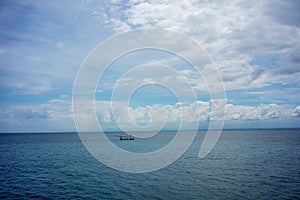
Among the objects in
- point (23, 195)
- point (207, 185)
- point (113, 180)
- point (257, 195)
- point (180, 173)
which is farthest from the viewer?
point (180, 173)

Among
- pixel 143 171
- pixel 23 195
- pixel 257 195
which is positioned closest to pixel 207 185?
pixel 257 195

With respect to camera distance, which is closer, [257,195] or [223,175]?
[257,195]

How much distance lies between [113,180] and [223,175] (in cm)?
2282

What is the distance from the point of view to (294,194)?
37.3 m

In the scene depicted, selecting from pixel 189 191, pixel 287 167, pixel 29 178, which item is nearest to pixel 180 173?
pixel 189 191

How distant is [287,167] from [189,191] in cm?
3394

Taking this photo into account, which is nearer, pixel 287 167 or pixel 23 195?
pixel 23 195

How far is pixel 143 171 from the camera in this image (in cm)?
5669

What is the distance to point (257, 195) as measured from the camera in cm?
3694

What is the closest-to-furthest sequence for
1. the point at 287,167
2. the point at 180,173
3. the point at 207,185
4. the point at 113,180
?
the point at 207,185 → the point at 113,180 → the point at 180,173 → the point at 287,167

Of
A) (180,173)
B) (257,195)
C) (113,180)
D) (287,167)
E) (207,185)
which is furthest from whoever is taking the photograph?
(287,167)

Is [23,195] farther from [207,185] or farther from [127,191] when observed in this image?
[207,185]

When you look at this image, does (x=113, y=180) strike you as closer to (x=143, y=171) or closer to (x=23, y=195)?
(x=143, y=171)

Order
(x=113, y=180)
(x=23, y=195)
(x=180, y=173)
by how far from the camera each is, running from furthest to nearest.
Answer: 1. (x=180, y=173)
2. (x=113, y=180)
3. (x=23, y=195)
